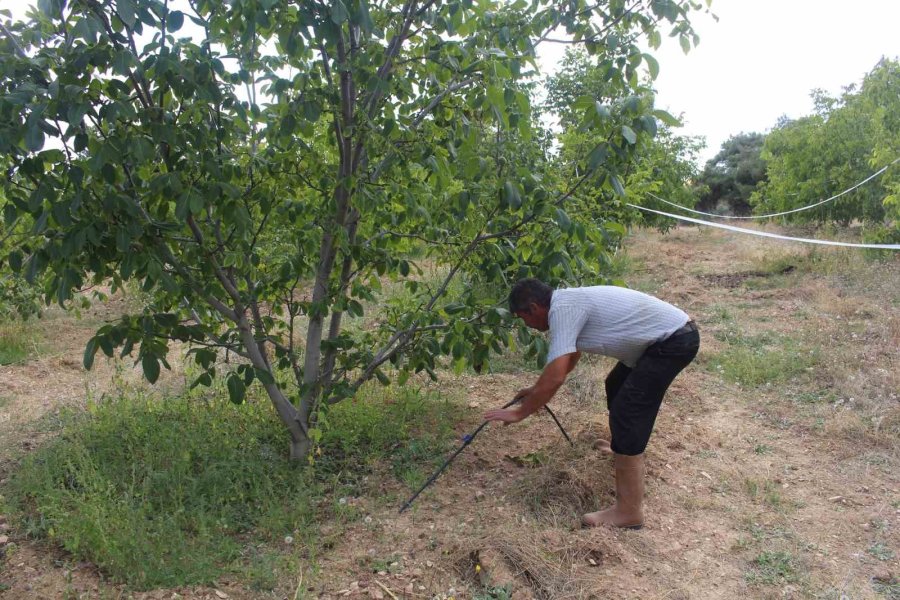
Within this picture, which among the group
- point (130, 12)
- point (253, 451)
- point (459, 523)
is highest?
point (130, 12)

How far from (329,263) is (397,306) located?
46 cm

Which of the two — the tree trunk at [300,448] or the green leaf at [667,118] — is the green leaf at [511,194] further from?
the tree trunk at [300,448]

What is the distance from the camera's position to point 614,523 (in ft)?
9.86

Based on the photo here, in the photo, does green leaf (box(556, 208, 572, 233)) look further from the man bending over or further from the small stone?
the small stone

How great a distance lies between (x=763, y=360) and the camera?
5.36 m

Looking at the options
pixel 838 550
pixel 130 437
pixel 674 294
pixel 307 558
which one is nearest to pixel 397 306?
pixel 307 558

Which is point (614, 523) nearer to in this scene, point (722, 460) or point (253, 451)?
point (722, 460)

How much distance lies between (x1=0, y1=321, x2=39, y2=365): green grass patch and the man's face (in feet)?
15.8

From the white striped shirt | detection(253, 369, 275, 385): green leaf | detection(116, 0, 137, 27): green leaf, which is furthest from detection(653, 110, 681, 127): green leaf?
detection(253, 369, 275, 385): green leaf

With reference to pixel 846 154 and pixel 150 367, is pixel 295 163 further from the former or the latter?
pixel 846 154

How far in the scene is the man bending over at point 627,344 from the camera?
2920mm

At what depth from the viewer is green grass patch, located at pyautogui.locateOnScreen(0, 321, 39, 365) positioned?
228 inches

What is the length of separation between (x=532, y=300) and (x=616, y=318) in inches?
14.7

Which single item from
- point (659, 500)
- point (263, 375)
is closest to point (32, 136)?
point (263, 375)
